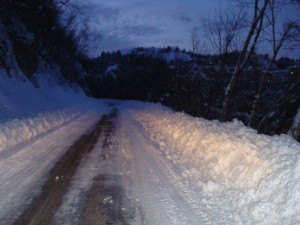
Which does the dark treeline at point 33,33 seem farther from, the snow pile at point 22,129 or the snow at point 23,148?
the snow pile at point 22,129

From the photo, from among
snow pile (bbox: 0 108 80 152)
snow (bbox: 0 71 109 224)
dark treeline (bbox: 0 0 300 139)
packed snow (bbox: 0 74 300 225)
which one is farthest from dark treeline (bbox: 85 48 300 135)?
snow pile (bbox: 0 108 80 152)

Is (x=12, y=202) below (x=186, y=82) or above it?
below

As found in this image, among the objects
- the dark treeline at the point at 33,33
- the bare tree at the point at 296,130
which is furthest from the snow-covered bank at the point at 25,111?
the bare tree at the point at 296,130

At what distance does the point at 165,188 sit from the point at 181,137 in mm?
5361

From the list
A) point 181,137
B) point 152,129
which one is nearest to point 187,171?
point 181,137

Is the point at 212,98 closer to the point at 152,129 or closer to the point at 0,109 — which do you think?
the point at 152,129

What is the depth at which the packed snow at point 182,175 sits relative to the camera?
5.46 m

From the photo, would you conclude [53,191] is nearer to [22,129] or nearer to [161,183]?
[161,183]

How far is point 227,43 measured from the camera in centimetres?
2017

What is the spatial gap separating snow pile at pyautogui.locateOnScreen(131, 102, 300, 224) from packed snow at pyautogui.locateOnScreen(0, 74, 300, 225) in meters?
0.02

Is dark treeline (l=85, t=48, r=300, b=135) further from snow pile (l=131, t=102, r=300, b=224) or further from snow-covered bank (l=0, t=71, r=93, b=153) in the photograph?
snow-covered bank (l=0, t=71, r=93, b=153)

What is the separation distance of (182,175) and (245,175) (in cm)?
198

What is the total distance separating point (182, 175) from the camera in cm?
824

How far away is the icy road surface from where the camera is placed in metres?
5.39
